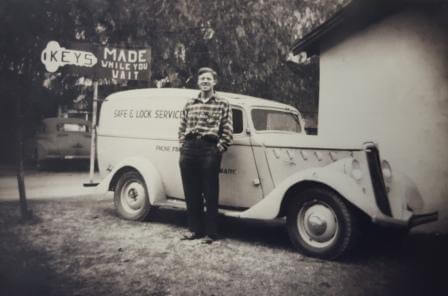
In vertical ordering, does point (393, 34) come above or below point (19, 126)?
above

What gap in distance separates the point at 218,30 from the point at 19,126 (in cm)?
610

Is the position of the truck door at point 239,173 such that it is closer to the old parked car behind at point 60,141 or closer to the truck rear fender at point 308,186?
the truck rear fender at point 308,186

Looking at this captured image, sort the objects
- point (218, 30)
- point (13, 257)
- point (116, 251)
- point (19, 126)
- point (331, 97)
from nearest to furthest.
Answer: point (13, 257) → point (116, 251) → point (19, 126) → point (331, 97) → point (218, 30)

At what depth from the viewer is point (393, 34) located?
579 cm

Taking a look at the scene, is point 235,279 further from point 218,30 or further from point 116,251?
point 218,30

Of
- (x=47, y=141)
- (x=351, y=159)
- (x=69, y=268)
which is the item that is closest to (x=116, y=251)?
(x=69, y=268)

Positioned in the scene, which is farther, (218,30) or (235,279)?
(218,30)

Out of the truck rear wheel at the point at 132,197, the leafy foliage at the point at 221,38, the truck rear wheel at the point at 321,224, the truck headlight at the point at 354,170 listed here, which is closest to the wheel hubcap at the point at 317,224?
the truck rear wheel at the point at 321,224

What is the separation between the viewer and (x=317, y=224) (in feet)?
13.6

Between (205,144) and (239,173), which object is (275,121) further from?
(205,144)

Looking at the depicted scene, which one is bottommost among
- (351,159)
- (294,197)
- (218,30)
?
(294,197)

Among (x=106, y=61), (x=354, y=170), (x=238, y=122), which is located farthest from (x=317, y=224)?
(x=106, y=61)

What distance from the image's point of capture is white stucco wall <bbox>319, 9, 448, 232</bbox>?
5250mm

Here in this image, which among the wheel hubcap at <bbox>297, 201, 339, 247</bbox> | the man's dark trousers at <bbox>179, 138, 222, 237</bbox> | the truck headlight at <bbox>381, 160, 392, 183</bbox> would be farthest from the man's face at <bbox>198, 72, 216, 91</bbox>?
the truck headlight at <bbox>381, 160, 392, 183</bbox>
